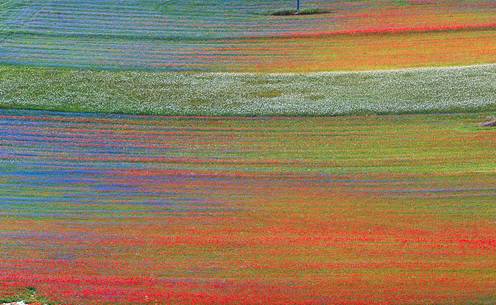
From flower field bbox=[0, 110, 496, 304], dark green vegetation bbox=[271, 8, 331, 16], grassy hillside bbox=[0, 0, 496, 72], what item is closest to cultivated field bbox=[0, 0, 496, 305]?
flower field bbox=[0, 110, 496, 304]

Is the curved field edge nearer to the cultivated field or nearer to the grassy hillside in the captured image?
the cultivated field

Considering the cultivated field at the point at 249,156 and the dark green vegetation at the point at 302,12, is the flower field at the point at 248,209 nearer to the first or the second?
the cultivated field at the point at 249,156

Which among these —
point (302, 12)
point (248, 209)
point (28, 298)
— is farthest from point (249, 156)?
point (302, 12)

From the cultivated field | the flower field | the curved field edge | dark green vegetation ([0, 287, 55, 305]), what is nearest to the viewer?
dark green vegetation ([0, 287, 55, 305])

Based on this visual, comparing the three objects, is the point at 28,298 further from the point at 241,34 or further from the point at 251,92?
the point at 241,34

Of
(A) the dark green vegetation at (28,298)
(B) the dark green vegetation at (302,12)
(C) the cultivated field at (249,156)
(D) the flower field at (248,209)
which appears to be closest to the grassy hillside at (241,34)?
(C) the cultivated field at (249,156)

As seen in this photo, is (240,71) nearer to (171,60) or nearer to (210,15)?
(171,60)
